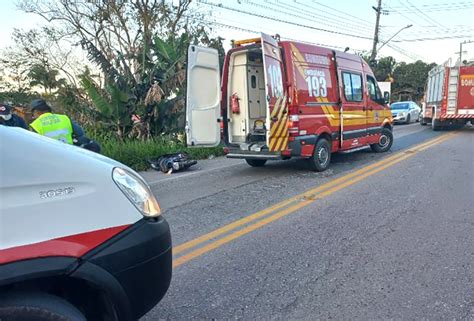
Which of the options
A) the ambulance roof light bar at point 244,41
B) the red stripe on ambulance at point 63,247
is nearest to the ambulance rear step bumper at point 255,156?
the ambulance roof light bar at point 244,41

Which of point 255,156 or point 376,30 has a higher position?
point 376,30

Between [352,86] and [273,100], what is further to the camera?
[352,86]

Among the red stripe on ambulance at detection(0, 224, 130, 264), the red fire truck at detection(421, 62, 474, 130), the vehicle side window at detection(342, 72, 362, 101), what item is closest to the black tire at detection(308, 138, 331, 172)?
the vehicle side window at detection(342, 72, 362, 101)

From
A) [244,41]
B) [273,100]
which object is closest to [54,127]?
[273,100]

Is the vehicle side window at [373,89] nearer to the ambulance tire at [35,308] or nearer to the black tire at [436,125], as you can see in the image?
the ambulance tire at [35,308]

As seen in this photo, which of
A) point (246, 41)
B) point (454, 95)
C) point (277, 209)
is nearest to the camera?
point (277, 209)

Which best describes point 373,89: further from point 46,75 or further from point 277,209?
point 46,75

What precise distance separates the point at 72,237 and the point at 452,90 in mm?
20751

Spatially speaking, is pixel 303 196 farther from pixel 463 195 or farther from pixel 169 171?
pixel 169 171

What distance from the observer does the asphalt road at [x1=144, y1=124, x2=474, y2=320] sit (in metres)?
3.30

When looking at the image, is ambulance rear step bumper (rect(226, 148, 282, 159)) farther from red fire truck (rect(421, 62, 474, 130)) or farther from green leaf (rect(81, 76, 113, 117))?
red fire truck (rect(421, 62, 474, 130))

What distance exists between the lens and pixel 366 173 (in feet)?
29.0

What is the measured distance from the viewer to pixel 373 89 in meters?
11.2

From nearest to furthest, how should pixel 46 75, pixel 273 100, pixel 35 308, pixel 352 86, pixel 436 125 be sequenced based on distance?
pixel 35 308
pixel 273 100
pixel 352 86
pixel 46 75
pixel 436 125
